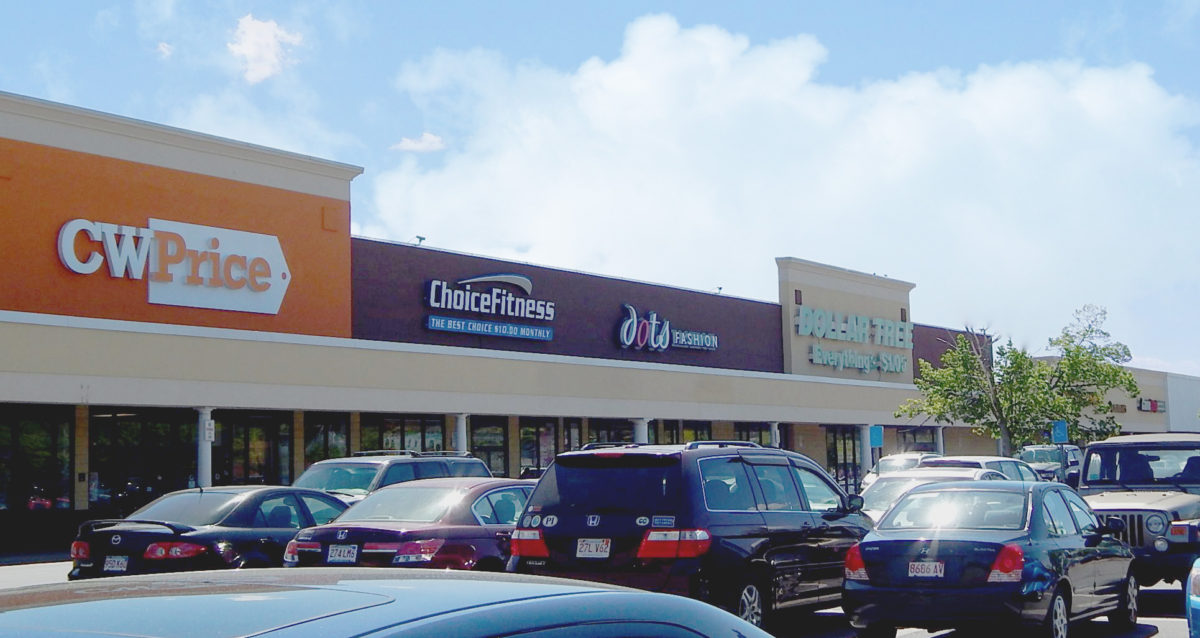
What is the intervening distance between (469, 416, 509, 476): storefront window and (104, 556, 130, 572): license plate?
23.1m

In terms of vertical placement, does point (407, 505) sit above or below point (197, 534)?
above

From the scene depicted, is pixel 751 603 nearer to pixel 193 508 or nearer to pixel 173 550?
→ pixel 173 550

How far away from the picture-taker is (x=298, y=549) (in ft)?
42.0

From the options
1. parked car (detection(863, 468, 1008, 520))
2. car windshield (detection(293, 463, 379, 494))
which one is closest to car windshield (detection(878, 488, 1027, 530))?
parked car (detection(863, 468, 1008, 520))

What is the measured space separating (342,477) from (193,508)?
17.9 feet

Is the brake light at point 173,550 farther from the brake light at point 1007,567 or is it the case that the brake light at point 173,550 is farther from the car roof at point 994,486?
the brake light at point 1007,567

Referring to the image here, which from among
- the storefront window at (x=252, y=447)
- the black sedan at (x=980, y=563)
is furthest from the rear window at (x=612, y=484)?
the storefront window at (x=252, y=447)

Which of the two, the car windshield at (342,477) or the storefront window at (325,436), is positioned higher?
the storefront window at (325,436)

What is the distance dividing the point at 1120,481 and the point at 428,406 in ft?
62.6

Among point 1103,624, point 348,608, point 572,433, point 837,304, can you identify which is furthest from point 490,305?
point 348,608

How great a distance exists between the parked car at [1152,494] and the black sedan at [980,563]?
2.49 meters

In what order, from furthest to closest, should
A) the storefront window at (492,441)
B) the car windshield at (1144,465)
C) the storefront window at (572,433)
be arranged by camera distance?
the storefront window at (572,433), the storefront window at (492,441), the car windshield at (1144,465)

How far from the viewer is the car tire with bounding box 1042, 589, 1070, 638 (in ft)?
35.7

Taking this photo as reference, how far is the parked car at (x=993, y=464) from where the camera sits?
2420 centimetres
